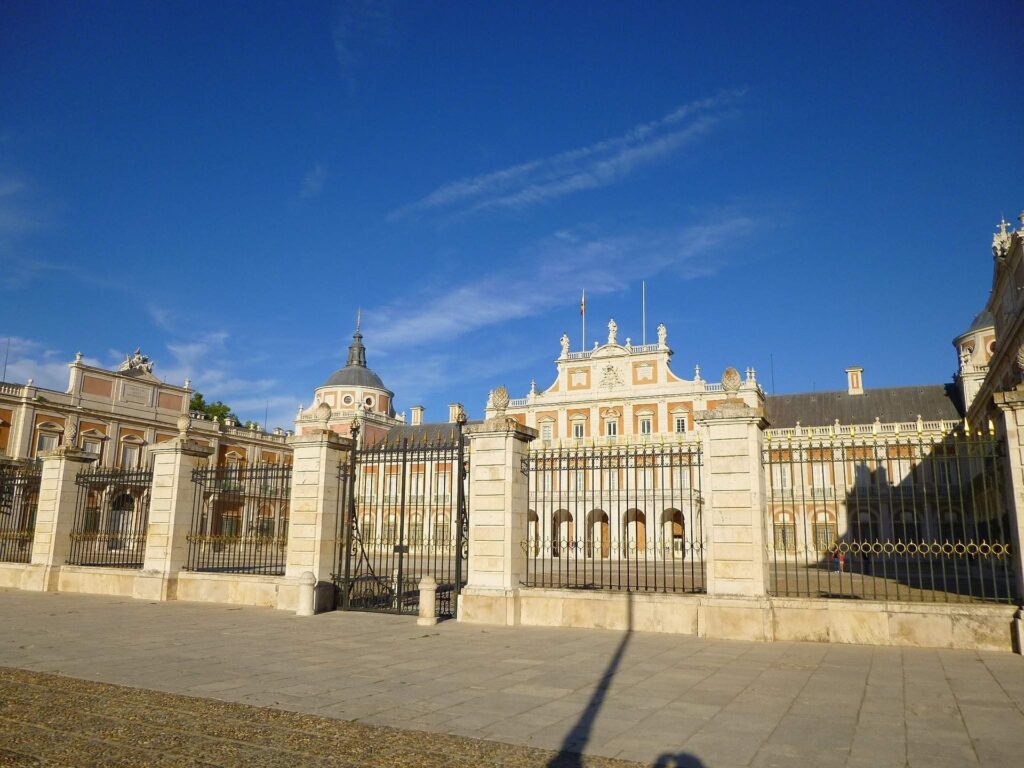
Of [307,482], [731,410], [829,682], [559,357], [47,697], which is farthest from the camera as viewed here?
[559,357]

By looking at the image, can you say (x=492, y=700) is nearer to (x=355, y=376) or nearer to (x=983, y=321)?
(x=983, y=321)

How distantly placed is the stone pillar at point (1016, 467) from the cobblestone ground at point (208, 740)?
7757 millimetres

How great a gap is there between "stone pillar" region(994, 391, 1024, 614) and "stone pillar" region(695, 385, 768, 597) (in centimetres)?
324

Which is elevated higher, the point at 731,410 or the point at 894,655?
the point at 731,410

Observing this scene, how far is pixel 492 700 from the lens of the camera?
700 centimetres

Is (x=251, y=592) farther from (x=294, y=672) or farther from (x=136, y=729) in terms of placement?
(x=136, y=729)

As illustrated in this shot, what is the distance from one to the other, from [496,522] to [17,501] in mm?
15661

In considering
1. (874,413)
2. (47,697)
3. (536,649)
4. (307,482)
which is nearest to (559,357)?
(874,413)

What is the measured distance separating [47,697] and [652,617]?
8.09 meters

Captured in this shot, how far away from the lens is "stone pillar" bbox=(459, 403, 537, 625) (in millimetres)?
12531

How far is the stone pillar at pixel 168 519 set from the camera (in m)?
15.8

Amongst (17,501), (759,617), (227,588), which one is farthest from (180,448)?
(759,617)

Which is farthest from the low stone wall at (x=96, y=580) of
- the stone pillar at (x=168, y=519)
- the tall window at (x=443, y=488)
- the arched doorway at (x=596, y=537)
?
the arched doorway at (x=596, y=537)

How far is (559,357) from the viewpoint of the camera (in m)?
56.5
